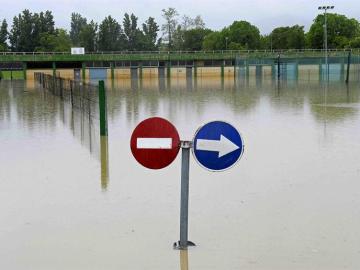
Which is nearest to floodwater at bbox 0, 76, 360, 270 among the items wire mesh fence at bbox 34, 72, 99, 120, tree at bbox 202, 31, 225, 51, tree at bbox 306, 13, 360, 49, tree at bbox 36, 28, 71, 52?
wire mesh fence at bbox 34, 72, 99, 120

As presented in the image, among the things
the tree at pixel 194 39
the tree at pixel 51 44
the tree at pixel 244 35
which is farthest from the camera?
the tree at pixel 194 39

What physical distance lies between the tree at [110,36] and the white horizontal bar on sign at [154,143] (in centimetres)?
13385

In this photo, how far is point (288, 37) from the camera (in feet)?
408

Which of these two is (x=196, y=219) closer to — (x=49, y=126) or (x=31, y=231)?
(x=31, y=231)

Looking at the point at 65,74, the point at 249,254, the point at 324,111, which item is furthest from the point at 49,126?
the point at 65,74

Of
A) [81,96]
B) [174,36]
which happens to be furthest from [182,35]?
[81,96]

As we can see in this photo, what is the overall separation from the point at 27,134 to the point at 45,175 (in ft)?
23.3

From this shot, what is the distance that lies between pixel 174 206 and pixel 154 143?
3995 millimetres

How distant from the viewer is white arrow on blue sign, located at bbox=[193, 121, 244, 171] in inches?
217

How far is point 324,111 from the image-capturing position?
968 inches

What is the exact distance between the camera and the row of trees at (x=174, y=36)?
Result: 118 m

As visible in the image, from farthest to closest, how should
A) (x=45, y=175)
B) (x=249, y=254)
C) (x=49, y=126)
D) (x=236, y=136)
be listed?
1. (x=49, y=126)
2. (x=45, y=175)
3. (x=249, y=254)
4. (x=236, y=136)

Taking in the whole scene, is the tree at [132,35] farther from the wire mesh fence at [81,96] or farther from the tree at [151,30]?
the wire mesh fence at [81,96]

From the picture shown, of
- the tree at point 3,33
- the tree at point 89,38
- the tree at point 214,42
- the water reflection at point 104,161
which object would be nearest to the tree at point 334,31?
the tree at point 214,42
